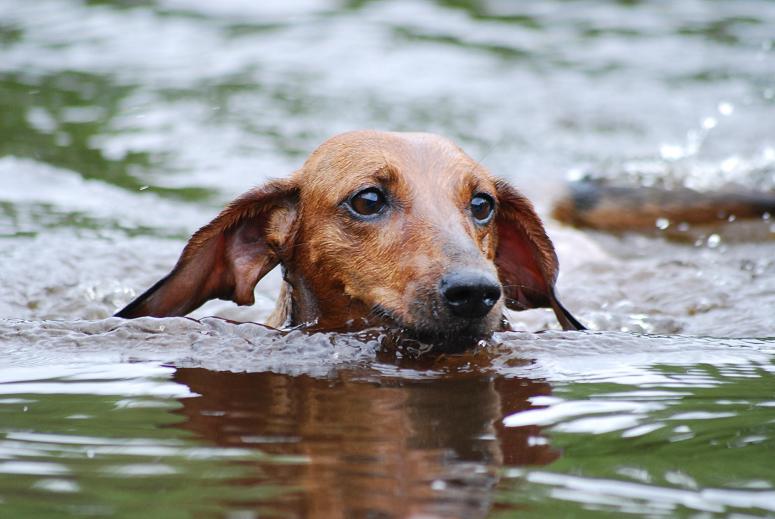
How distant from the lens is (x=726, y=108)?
10.4 metres

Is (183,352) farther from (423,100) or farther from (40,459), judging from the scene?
(423,100)

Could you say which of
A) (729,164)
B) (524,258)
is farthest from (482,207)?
(729,164)

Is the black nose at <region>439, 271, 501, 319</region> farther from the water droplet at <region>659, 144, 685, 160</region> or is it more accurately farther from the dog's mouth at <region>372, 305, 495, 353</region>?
the water droplet at <region>659, 144, 685, 160</region>

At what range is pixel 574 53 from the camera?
1172 cm

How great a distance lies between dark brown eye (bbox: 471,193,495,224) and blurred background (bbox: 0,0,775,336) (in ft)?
4.58

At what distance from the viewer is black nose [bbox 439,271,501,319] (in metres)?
3.65

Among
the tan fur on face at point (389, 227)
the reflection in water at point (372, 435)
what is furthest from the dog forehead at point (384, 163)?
the reflection in water at point (372, 435)

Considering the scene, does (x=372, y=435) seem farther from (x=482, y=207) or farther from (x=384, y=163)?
(x=482, y=207)

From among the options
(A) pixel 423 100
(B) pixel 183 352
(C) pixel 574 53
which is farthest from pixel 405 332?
(C) pixel 574 53

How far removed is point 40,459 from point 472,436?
1086mm

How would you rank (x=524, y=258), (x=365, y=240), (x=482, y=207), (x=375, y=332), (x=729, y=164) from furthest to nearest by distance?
1. (x=729, y=164)
2. (x=524, y=258)
3. (x=482, y=207)
4. (x=365, y=240)
5. (x=375, y=332)

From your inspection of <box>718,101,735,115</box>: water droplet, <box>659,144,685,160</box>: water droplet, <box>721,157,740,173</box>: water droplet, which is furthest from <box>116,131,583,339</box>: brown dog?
<box>718,101,735,115</box>: water droplet

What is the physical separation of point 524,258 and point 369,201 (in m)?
0.96

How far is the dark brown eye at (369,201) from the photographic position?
4250 millimetres
